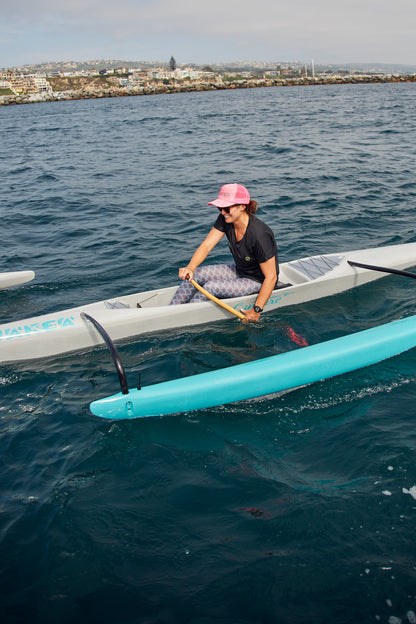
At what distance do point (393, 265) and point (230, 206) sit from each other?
118 inches

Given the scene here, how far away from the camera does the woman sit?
4.30 m

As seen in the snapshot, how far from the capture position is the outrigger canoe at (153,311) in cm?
463

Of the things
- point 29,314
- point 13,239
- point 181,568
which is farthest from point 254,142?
point 181,568

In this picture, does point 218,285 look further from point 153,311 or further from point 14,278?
point 14,278

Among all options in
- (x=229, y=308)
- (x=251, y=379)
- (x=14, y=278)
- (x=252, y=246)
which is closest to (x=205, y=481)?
(x=251, y=379)

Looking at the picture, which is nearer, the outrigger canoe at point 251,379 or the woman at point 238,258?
the outrigger canoe at point 251,379

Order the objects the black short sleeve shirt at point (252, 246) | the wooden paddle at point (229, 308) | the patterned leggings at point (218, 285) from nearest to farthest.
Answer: the black short sleeve shirt at point (252, 246), the wooden paddle at point (229, 308), the patterned leggings at point (218, 285)

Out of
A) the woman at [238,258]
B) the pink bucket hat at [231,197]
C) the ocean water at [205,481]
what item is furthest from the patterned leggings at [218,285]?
the pink bucket hat at [231,197]

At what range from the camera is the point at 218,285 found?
5.02 metres

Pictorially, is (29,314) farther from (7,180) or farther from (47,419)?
(7,180)

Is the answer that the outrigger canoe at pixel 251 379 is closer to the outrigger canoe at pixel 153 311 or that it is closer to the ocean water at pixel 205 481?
the ocean water at pixel 205 481

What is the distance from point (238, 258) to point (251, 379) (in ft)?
5.23

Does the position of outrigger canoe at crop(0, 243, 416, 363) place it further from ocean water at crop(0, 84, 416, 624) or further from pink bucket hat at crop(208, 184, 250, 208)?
pink bucket hat at crop(208, 184, 250, 208)

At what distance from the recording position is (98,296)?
6.14 meters
